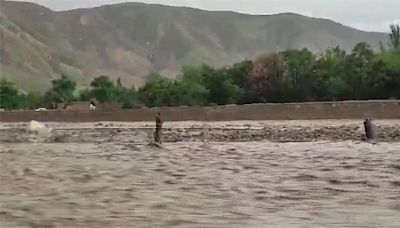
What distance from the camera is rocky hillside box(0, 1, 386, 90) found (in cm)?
12506

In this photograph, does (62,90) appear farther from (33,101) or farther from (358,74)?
(358,74)

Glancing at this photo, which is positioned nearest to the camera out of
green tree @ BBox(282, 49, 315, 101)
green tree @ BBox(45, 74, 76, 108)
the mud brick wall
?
the mud brick wall

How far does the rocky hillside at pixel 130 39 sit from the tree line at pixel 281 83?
163 feet

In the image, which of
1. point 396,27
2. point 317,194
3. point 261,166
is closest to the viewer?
point 317,194

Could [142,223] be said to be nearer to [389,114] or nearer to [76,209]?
[76,209]

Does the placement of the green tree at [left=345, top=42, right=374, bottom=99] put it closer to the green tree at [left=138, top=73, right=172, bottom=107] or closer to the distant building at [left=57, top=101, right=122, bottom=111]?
the green tree at [left=138, top=73, right=172, bottom=107]

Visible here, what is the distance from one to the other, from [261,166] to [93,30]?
509ft

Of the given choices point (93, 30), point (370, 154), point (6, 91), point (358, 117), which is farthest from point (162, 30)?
point (370, 154)

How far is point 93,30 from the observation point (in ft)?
531

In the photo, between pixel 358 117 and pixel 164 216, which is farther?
pixel 358 117

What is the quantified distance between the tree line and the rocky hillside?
49712mm

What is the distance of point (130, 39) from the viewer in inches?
6570

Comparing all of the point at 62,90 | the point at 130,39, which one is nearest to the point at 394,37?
the point at 62,90

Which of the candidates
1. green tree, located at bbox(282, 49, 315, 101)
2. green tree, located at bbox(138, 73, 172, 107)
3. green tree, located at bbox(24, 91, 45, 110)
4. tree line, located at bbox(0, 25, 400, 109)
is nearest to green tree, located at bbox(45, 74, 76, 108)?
green tree, located at bbox(24, 91, 45, 110)
